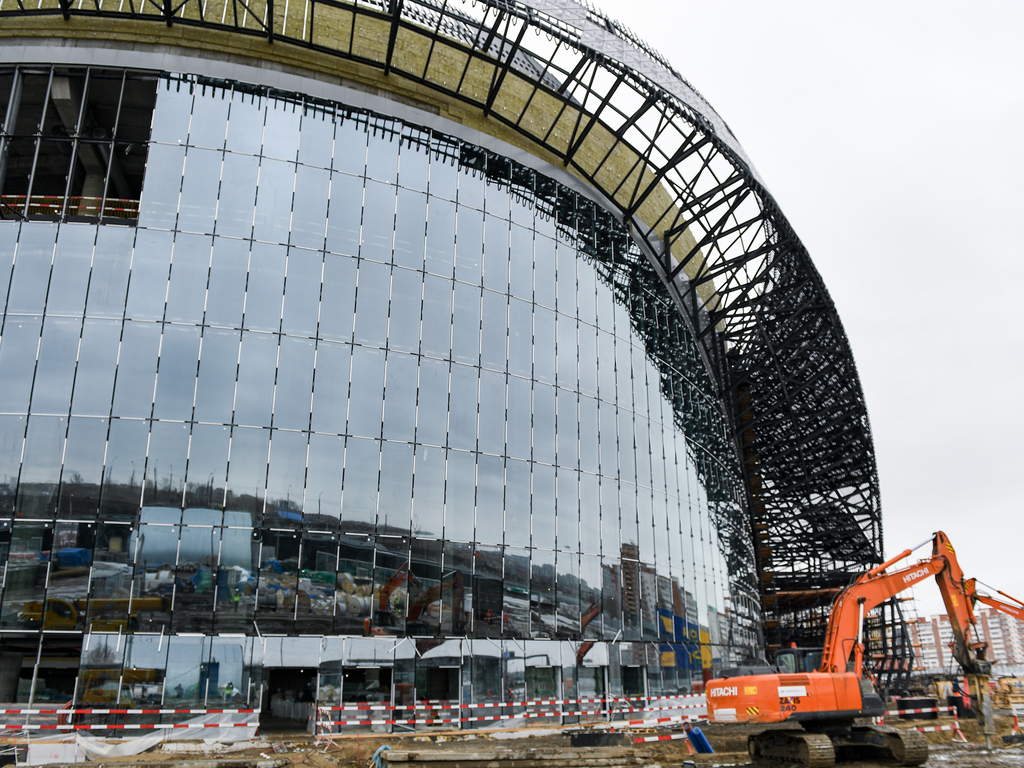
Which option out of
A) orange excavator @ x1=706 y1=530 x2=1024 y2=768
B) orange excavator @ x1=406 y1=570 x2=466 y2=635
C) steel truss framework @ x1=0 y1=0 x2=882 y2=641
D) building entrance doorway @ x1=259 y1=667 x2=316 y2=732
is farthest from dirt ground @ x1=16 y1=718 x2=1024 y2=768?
steel truss framework @ x1=0 y1=0 x2=882 y2=641

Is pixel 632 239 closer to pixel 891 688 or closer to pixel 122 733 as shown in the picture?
pixel 122 733

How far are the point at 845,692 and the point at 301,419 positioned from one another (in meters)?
14.1

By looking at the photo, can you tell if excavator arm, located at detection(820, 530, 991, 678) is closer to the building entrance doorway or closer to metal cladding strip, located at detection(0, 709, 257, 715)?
the building entrance doorway

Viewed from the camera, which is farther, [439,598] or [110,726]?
[439,598]

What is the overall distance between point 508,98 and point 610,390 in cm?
1090

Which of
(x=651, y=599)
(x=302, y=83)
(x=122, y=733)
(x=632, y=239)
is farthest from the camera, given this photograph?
(x=632, y=239)

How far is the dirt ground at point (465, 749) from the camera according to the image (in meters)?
15.1

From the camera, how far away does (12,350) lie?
19.0 m

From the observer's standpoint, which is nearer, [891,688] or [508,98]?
[508,98]

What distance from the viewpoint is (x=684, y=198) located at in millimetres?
31406

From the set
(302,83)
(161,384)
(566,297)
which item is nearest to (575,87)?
(566,297)

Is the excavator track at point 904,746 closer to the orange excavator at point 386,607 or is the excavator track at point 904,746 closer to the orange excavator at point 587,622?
the orange excavator at point 587,622

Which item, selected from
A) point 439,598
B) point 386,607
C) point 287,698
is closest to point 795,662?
point 439,598

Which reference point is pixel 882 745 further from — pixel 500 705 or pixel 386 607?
pixel 386 607
